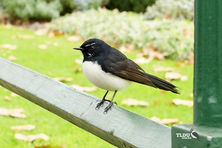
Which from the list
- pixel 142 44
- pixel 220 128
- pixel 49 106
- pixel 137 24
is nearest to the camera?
pixel 220 128

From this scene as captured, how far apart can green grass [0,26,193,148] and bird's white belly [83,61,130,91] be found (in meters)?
0.44

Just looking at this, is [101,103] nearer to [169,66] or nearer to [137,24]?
[169,66]

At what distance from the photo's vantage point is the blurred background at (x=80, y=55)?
392 cm

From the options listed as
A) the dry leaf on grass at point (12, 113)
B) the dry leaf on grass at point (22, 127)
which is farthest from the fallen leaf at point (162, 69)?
the dry leaf on grass at point (22, 127)

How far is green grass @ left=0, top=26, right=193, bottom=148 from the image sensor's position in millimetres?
3686

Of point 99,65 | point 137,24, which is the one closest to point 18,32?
point 137,24

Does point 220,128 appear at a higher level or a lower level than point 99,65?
higher

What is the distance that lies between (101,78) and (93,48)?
6.3 inches

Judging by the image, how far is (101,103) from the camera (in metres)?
1.91

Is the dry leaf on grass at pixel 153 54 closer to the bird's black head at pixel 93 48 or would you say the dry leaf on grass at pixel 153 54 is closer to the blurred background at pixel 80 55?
the blurred background at pixel 80 55

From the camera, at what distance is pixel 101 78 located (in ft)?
6.97

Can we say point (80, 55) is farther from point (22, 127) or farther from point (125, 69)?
point (125, 69)

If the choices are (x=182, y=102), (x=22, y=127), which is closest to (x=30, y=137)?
(x=22, y=127)

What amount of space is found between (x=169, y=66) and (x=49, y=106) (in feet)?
16.2
